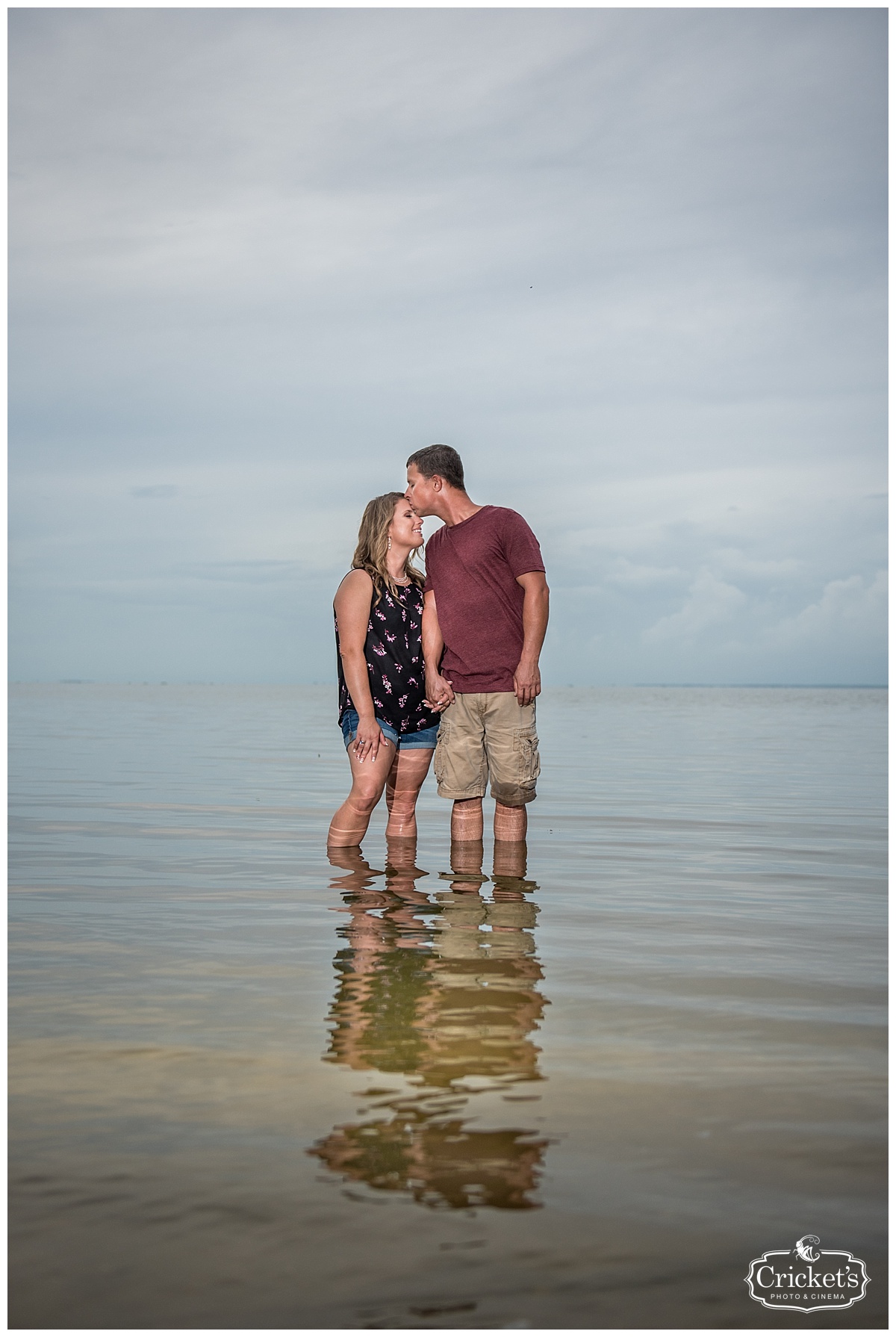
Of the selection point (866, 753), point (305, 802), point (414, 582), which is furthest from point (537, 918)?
point (866, 753)

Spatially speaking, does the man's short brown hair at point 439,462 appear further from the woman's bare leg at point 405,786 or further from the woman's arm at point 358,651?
the woman's bare leg at point 405,786

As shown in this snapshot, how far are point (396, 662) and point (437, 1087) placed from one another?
4.51m

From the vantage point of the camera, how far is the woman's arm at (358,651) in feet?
23.7

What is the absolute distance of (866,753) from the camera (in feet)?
68.1

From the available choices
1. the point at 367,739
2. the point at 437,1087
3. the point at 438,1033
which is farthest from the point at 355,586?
the point at 437,1087

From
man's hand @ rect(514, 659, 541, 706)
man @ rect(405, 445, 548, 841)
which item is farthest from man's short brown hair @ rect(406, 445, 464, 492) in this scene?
man's hand @ rect(514, 659, 541, 706)

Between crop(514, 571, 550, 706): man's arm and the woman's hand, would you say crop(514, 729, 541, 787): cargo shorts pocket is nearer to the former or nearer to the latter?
crop(514, 571, 550, 706): man's arm

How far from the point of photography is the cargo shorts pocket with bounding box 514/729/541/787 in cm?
739

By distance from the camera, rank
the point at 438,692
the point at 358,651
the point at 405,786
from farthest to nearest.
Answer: the point at 405,786
the point at 438,692
the point at 358,651

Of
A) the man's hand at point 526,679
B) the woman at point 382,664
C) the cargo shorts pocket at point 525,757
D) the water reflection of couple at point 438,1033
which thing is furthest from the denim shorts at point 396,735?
the water reflection of couple at point 438,1033

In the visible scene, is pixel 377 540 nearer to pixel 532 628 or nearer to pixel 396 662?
pixel 396 662

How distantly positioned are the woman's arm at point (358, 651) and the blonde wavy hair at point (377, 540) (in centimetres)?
7

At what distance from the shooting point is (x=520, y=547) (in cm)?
719

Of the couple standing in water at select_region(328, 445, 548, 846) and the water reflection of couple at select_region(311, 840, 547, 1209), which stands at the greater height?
the couple standing in water at select_region(328, 445, 548, 846)
